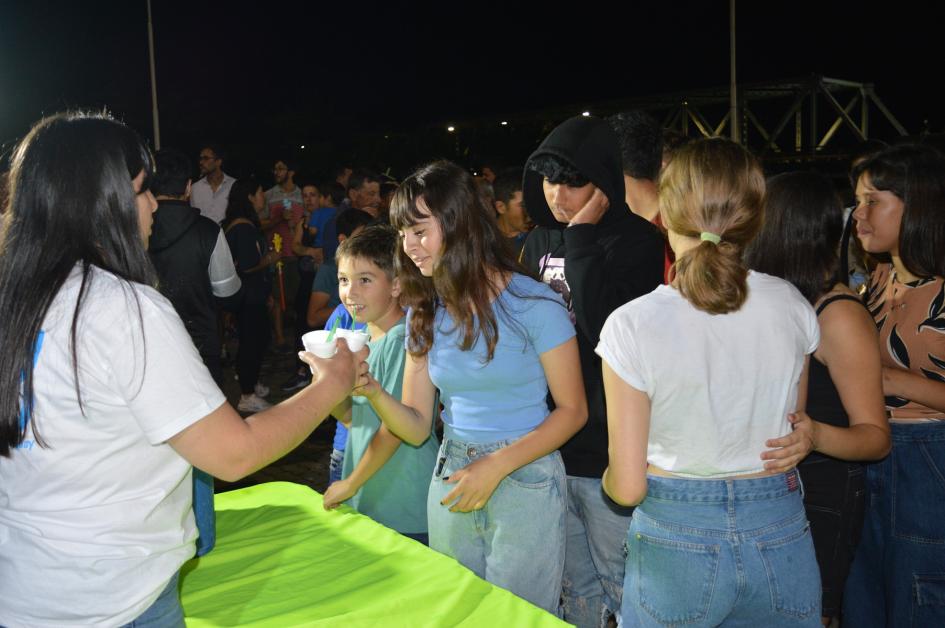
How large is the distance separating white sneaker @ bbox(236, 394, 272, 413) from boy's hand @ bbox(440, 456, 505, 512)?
4.83 metres

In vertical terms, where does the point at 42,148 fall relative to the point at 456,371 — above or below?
above

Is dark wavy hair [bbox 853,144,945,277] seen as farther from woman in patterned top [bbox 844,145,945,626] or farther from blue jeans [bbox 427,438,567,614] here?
blue jeans [bbox 427,438,567,614]

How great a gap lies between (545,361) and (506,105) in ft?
66.2

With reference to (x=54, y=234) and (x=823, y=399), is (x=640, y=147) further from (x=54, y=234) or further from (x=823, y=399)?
(x=54, y=234)

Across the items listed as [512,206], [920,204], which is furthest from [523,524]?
[512,206]

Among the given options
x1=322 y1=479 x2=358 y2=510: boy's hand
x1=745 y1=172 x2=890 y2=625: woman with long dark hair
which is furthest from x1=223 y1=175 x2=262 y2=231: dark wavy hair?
x1=745 y1=172 x2=890 y2=625: woman with long dark hair

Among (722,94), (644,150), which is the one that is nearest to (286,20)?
(722,94)

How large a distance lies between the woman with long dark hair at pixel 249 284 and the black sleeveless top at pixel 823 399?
5.09 m

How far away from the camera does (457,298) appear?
2.13 metres

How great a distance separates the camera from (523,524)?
2088 millimetres

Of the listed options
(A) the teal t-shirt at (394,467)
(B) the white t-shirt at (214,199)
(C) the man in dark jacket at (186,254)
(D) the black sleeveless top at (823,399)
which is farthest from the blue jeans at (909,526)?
(B) the white t-shirt at (214,199)

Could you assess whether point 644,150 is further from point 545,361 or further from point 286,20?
point 286,20

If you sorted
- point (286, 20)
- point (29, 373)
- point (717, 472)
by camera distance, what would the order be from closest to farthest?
point (29, 373), point (717, 472), point (286, 20)

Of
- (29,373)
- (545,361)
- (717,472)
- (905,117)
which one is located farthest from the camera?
(905,117)
